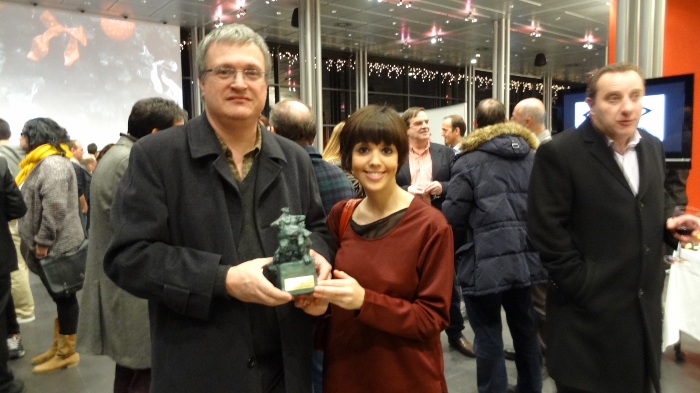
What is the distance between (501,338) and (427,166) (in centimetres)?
147

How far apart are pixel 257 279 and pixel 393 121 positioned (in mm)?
668

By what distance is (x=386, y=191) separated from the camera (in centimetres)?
150

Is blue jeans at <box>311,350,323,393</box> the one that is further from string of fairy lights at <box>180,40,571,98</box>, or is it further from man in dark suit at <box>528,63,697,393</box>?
string of fairy lights at <box>180,40,571,98</box>

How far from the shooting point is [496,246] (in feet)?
8.69

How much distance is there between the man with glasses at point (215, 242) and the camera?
1176 mm

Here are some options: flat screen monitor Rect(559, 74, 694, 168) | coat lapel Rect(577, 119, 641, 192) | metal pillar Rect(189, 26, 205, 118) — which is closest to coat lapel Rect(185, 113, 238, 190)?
coat lapel Rect(577, 119, 641, 192)

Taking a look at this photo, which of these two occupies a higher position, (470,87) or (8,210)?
(470,87)

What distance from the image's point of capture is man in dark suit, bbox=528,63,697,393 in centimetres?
176

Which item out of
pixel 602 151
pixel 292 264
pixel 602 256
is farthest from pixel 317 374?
pixel 602 151

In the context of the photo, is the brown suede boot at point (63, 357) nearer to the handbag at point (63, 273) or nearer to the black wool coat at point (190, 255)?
the handbag at point (63, 273)

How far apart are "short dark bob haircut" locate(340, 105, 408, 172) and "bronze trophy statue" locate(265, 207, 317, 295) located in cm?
45

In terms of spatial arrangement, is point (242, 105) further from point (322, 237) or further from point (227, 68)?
point (322, 237)

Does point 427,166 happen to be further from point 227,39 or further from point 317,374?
point 227,39

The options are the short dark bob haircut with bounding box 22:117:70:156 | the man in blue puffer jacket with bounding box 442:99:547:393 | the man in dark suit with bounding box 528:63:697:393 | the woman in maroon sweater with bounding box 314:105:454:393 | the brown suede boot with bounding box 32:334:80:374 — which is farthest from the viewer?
the brown suede boot with bounding box 32:334:80:374
